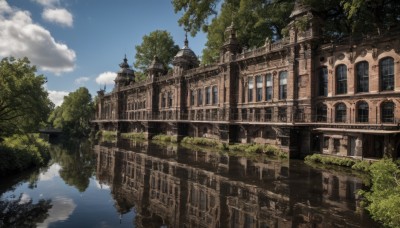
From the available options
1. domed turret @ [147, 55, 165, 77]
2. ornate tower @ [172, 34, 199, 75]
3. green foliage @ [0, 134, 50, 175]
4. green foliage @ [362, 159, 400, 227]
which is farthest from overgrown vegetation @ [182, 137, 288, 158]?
domed turret @ [147, 55, 165, 77]

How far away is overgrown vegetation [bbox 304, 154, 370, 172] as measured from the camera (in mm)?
21781

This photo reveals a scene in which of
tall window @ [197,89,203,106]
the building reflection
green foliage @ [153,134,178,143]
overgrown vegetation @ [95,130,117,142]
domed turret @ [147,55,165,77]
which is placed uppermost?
domed turret @ [147,55,165,77]

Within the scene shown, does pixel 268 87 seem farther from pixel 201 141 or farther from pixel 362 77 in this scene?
pixel 201 141

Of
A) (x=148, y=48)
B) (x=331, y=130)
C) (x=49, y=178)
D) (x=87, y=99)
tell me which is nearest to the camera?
(x=49, y=178)

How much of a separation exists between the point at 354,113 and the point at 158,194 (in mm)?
19082

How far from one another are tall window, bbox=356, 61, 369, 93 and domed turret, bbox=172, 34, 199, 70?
30.3 m

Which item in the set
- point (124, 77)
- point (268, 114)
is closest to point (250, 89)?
point (268, 114)

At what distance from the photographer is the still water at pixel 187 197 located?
11961mm

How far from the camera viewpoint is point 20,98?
2267 centimetres

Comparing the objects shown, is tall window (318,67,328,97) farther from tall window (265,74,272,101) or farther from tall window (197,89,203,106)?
tall window (197,89,203,106)

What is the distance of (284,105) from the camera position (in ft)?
104

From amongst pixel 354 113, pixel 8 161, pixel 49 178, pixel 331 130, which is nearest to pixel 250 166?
pixel 331 130

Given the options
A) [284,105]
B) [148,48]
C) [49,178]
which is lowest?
[49,178]

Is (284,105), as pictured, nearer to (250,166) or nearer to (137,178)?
(250,166)
